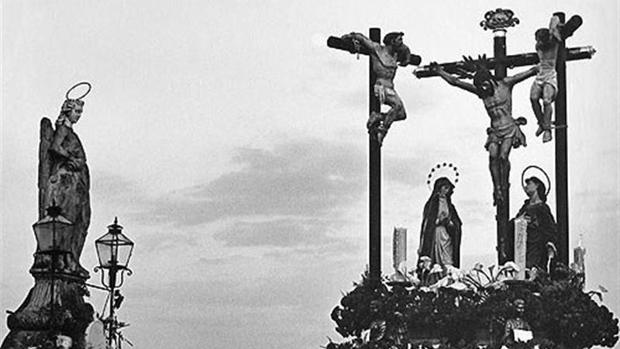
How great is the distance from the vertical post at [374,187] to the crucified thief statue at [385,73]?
9 centimetres

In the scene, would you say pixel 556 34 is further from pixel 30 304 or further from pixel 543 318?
pixel 30 304

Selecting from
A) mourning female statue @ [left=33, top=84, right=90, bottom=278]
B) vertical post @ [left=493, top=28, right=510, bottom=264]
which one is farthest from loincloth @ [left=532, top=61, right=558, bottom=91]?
mourning female statue @ [left=33, top=84, right=90, bottom=278]

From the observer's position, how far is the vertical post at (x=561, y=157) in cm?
1445

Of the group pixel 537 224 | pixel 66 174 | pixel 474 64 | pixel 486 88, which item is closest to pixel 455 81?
pixel 474 64

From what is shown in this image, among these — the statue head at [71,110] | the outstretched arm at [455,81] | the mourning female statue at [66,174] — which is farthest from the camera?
the outstretched arm at [455,81]

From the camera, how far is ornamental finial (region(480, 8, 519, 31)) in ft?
51.8

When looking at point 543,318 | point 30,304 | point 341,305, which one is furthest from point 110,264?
point 543,318

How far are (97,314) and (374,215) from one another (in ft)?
10.9

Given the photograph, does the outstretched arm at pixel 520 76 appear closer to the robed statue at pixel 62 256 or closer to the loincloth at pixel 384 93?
the loincloth at pixel 384 93

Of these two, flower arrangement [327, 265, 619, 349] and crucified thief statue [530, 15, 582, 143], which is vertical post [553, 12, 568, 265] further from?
flower arrangement [327, 265, 619, 349]

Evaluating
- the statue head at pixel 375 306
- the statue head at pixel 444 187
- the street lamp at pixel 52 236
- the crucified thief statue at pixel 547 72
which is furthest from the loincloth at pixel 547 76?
the street lamp at pixel 52 236

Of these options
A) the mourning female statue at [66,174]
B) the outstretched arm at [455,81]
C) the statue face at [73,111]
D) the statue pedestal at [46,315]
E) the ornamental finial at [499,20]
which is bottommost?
the statue pedestal at [46,315]

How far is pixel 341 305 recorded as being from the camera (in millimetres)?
14906

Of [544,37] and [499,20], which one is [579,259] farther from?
[499,20]
